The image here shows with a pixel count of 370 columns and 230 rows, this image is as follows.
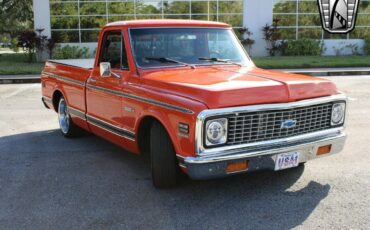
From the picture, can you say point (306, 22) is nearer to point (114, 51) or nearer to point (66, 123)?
point (66, 123)

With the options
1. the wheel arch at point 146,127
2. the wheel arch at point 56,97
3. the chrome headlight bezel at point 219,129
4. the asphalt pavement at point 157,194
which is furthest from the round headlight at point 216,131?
the wheel arch at point 56,97

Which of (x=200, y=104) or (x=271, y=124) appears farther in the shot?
(x=271, y=124)

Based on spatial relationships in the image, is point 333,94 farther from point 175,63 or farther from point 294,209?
point 175,63

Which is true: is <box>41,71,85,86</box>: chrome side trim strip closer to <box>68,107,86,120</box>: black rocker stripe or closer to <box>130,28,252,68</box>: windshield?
<box>68,107,86,120</box>: black rocker stripe

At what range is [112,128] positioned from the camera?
19.8ft

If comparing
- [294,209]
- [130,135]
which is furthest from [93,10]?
[294,209]

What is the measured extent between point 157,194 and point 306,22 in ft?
73.4

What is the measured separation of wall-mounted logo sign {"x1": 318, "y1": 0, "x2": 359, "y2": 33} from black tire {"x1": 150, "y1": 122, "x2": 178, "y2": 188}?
13.4 m

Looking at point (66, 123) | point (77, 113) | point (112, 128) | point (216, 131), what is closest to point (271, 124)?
point (216, 131)

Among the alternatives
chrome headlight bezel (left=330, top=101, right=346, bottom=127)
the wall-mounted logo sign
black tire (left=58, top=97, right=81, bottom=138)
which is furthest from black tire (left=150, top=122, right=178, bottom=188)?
the wall-mounted logo sign

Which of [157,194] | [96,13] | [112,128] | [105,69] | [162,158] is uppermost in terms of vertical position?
[96,13]

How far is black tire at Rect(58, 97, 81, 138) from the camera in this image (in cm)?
764

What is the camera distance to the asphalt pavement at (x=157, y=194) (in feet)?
14.3

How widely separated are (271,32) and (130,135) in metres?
19.3
